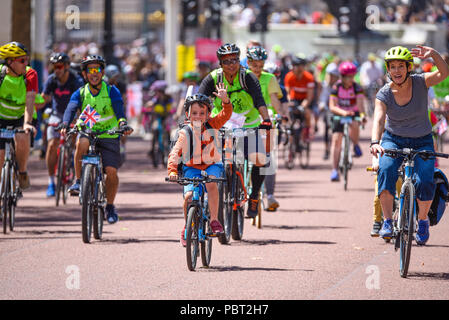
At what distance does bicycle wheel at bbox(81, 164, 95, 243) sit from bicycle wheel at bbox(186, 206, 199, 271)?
1930 millimetres

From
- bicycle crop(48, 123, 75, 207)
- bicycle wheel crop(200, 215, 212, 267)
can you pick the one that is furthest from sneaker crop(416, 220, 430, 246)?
bicycle crop(48, 123, 75, 207)

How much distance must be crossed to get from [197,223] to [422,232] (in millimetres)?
1971

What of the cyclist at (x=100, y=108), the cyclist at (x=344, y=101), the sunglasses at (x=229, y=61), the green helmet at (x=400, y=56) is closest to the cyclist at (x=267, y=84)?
the sunglasses at (x=229, y=61)

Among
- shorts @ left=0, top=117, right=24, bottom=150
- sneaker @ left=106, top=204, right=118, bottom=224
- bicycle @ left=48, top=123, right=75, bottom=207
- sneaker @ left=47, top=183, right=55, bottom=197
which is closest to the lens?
sneaker @ left=106, top=204, right=118, bottom=224

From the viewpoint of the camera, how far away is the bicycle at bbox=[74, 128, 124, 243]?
11967 mm

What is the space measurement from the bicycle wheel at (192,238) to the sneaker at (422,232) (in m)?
1.92

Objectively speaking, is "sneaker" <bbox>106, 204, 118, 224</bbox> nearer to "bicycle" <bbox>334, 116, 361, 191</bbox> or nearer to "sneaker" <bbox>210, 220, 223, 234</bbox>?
"sneaker" <bbox>210, 220, 223, 234</bbox>

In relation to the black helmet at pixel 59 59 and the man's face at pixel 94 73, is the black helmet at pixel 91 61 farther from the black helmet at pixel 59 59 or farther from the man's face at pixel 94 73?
the black helmet at pixel 59 59

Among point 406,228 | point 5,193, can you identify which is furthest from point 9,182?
point 406,228

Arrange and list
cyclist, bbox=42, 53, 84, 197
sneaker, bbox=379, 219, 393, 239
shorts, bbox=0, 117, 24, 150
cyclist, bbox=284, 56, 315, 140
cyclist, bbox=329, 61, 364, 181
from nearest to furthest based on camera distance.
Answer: sneaker, bbox=379, 219, 393, 239
shorts, bbox=0, 117, 24, 150
cyclist, bbox=42, 53, 84, 197
cyclist, bbox=329, 61, 364, 181
cyclist, bbox=284, 56, 315, 140

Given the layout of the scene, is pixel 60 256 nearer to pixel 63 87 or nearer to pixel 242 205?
pixel 242 205

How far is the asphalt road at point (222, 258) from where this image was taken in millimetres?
9273
